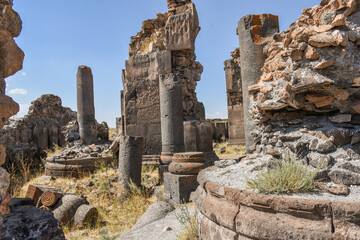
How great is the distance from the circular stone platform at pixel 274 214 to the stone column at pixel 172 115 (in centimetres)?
430

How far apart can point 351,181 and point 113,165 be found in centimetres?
743

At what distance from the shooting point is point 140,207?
5.59m

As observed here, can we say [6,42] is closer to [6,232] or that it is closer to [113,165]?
[6,232]

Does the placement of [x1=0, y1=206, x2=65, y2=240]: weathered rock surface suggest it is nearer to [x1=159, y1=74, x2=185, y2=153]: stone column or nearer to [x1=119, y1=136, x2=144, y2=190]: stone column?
[x1=119, y1=136, x2=144, y2=190]: stone column

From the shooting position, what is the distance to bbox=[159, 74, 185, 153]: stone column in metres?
6.93

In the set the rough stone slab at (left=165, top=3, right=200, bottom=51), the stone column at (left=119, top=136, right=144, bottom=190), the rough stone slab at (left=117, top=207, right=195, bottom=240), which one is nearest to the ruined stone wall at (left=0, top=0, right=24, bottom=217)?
the rough stone slab at (left=117, top=207, right=195, bottom=240)

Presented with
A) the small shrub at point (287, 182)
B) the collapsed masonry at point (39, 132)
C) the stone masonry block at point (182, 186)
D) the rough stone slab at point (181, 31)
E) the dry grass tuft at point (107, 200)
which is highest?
the rough stone slab at point (181, 31)

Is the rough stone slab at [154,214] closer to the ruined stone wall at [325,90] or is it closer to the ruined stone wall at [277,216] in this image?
the ruined stone wall at [277,216]

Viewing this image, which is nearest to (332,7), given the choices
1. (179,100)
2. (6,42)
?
(6,42)

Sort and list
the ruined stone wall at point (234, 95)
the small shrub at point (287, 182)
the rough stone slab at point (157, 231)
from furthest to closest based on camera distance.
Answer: the ruined stone wall at point (234, 95) < the rough stone slab at point (157, 231) < the small shrub at point (287, 182)

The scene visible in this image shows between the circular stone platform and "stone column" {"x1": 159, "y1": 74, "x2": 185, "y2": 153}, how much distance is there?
14.1ft

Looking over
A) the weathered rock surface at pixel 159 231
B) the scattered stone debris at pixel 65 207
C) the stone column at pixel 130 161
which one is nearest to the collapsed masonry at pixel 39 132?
the scattered stone debris at pixel 65 207

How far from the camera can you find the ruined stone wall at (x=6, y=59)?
4.96ft

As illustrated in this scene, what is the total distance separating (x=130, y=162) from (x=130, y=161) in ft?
0.08
